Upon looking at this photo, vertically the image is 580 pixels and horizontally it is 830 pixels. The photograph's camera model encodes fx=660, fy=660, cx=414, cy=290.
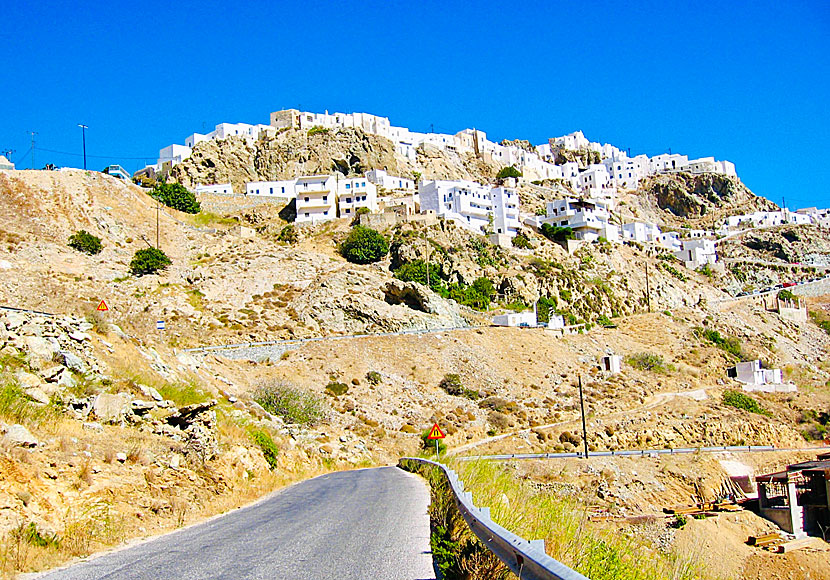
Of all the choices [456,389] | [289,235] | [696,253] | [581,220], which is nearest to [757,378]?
[456,389]

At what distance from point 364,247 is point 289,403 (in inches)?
1226

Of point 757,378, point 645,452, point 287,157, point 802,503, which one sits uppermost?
point 287,157

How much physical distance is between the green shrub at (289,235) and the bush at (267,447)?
4878 cm

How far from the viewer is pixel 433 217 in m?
71.5

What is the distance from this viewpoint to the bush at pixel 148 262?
56125mm

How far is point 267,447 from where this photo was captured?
2034cm

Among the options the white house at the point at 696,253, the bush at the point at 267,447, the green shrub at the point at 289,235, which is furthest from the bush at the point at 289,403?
the white house at the point at 696,253

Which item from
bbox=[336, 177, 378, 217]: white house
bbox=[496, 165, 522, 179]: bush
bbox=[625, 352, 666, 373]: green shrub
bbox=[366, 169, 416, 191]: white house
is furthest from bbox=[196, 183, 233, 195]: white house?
bbox=[625, 352, 666, 373]: green shrub

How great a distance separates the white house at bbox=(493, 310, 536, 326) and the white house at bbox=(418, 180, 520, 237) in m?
17.6

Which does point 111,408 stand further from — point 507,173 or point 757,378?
point 507,173

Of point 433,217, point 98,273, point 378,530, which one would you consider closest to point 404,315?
point 433,217

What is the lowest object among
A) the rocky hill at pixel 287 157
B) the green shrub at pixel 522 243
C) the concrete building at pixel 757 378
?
the concrete building at pixel 757 378

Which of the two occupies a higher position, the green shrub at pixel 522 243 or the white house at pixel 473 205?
the white house at pixel 473 205

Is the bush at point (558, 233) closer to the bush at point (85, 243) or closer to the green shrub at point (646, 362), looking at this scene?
the green shrub at point (646, 362)
